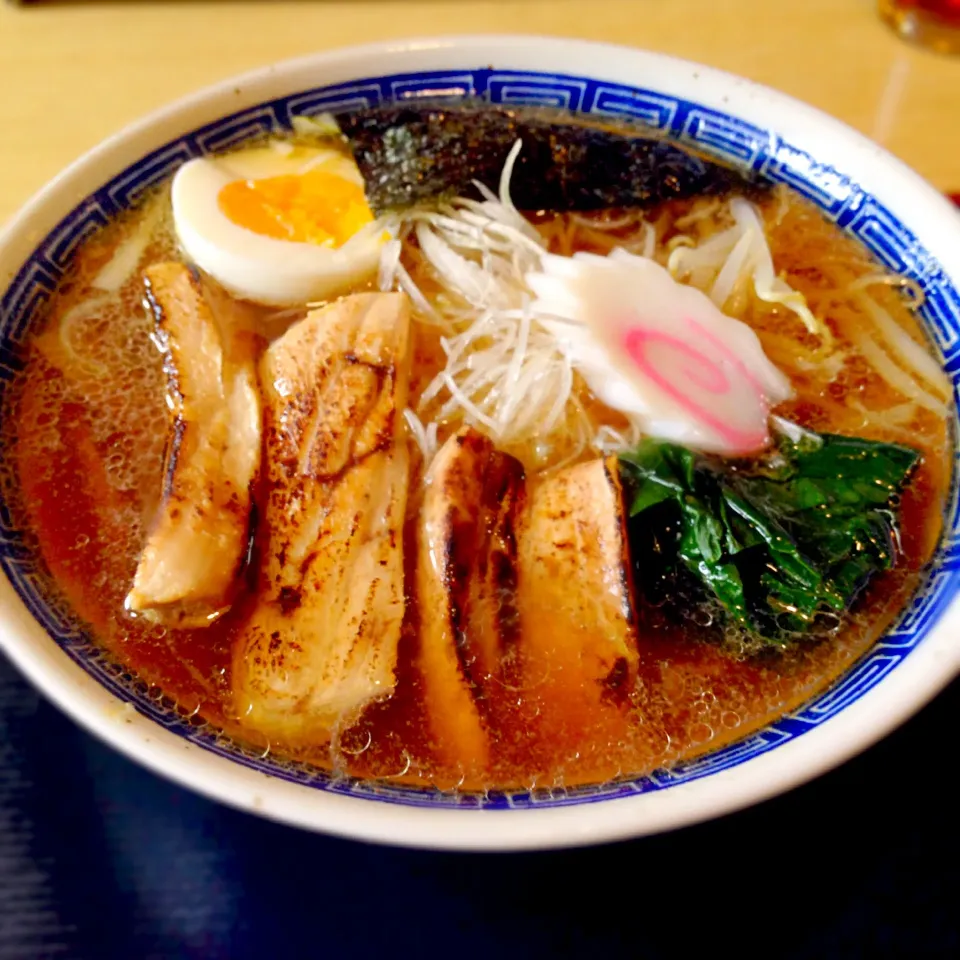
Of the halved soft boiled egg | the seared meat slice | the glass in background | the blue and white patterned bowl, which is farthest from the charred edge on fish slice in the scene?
the glass in background

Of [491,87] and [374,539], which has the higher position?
[491,87]

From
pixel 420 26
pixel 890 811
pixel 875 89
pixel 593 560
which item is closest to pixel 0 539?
pixel 593 560

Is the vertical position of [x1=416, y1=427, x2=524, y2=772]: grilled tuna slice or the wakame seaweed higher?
the wakame seaweed

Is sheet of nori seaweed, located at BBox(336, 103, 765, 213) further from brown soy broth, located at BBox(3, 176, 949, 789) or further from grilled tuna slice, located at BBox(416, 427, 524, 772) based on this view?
grilled tuna slice, located at BBox(416, 427, 524, 772)

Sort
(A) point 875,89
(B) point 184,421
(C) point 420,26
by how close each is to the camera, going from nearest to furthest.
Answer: (B) point 184,421 → (A) point 875,89 → (C) point 420,26

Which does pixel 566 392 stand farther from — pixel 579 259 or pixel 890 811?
pixel 890 811

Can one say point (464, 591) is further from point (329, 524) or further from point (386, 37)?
point (386, 37)

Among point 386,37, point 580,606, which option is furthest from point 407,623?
point 386,37
